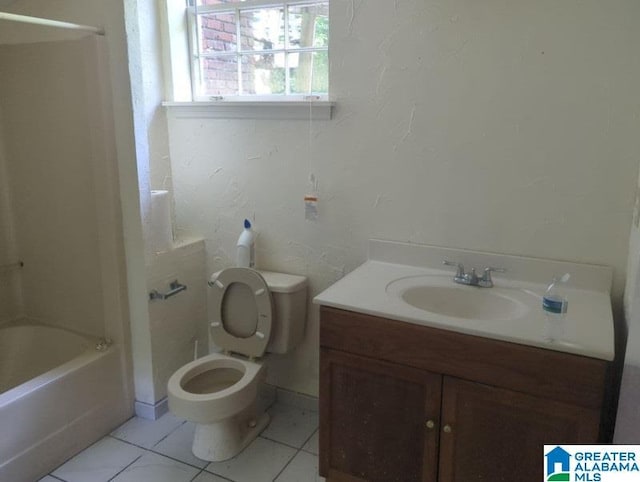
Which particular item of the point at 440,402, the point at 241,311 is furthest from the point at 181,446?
the point at 440,402

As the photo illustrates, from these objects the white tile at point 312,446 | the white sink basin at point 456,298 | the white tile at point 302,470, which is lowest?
the white tile at point 302,470

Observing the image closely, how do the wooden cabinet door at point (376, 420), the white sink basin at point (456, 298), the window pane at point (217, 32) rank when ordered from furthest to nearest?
the window pane at point (217, 32)
the white sink basin at point (456, 298)
the wooden cabinet door at point (376, 420)

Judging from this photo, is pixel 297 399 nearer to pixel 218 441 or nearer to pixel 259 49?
pixel 218 441

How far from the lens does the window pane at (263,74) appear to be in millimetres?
2186

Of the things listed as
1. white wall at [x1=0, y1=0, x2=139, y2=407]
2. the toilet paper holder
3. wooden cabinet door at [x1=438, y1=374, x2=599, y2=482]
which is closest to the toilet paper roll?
white wall at [x1=0, y1=0, x2=139, y2=407]

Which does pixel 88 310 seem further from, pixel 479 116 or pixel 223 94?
pixel 479 116

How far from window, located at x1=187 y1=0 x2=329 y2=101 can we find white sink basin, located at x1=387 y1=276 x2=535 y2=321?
89 centimetres

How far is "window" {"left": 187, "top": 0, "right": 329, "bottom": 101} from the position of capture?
209 centimetres

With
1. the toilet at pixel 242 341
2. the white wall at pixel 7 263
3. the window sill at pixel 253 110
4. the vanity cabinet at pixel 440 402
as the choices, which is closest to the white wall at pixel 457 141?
the window sill at pixel 253 110

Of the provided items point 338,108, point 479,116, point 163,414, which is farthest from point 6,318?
point 479,116

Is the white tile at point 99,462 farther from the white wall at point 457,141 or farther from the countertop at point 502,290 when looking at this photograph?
the countertop at point 502,290

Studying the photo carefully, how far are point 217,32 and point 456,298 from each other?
1588mm

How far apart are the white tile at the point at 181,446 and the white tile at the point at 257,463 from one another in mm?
90

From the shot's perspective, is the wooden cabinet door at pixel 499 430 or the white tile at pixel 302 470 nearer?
the wooden cabinet door at pixel 499 430
